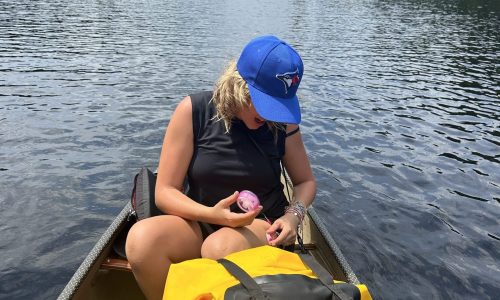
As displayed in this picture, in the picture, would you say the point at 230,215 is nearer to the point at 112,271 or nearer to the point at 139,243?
the point at 139,243

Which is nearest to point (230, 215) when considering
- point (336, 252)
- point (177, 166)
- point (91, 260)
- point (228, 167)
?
point (228, 167)

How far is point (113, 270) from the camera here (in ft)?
14.3

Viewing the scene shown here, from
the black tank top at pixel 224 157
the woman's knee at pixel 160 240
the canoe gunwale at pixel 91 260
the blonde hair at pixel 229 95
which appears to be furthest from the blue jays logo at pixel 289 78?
the canoe gunwale at pixel 91 260

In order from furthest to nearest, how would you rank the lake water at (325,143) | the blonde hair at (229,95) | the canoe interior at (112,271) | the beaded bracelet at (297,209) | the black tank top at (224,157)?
the lake water at (325,143) → the canoe interior at (112,271) → the beaded bracelet at (297,209) → the black tank top at (224,157) → the blonde hair at (229,95)

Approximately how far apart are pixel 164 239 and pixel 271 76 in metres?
1.34

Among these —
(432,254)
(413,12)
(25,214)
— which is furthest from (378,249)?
(413,12)

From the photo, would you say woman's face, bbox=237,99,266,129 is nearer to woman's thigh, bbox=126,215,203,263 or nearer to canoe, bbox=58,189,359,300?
woman's thigh, bbox=126,215,203,263

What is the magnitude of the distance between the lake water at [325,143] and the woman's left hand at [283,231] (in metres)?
3.14

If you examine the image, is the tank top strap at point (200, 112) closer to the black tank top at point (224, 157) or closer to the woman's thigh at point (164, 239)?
the black tank top at point (224, 157)

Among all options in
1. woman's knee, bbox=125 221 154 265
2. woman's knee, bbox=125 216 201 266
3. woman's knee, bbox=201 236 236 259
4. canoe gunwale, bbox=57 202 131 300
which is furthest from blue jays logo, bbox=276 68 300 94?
canoe gunwale, bbox=57 202 131 300

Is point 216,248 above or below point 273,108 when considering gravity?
below

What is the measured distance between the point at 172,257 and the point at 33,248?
4297 millimetres

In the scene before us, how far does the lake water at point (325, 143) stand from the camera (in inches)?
272

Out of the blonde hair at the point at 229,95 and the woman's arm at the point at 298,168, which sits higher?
the blonde hair at the point at 229,95
